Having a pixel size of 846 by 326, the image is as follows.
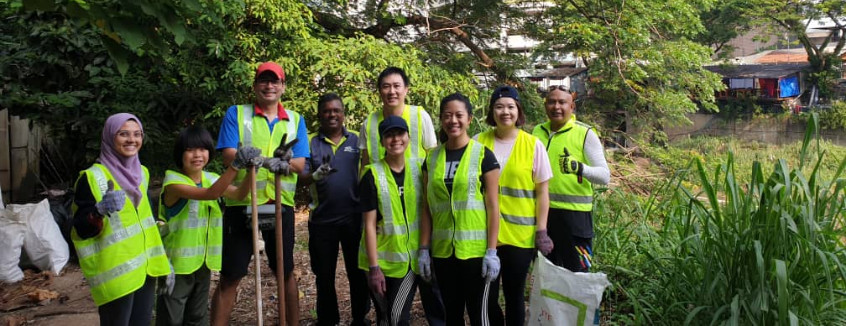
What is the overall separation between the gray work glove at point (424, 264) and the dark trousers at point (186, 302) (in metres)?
1.06

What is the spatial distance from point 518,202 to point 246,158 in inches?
48.8

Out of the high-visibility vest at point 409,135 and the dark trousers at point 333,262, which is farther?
the dark trousers at point 333,262

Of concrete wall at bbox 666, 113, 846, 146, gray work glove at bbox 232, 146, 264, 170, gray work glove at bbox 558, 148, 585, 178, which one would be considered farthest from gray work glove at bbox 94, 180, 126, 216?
concrete wall at bbox 666, 113, 846, 146

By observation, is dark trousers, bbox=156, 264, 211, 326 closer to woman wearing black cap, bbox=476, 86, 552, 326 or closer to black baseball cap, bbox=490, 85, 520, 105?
woman wearing black cap, bbox=476, 86, 552, 326

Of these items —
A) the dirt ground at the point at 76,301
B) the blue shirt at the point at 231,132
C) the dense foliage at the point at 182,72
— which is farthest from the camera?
the dense foliage at the point at 182,72

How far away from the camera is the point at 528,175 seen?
2895 mm

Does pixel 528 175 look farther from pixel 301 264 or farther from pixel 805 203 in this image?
pixel 301 264

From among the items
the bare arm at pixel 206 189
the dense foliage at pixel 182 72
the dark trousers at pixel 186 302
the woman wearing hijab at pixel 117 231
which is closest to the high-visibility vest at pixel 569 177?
the bare arm at pixel 206 189

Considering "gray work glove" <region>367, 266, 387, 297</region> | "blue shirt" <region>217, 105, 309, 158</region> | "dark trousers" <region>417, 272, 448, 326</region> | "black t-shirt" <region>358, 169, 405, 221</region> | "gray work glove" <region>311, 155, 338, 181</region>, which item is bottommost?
"dark trousers" <region>417, 272, 448, 326</region>

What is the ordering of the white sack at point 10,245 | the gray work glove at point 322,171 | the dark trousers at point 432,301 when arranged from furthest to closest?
the white sack at point 10,245, the gray work glove at point 322,171, the dark trousers at point 432,301

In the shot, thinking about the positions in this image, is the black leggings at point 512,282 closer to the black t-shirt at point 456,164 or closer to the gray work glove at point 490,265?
the gray work glove at point 490,265

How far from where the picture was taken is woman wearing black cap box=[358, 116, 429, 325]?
2885 mm

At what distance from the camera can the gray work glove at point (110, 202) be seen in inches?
94.6

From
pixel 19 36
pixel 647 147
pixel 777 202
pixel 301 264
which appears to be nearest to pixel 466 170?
pixel 777 202
